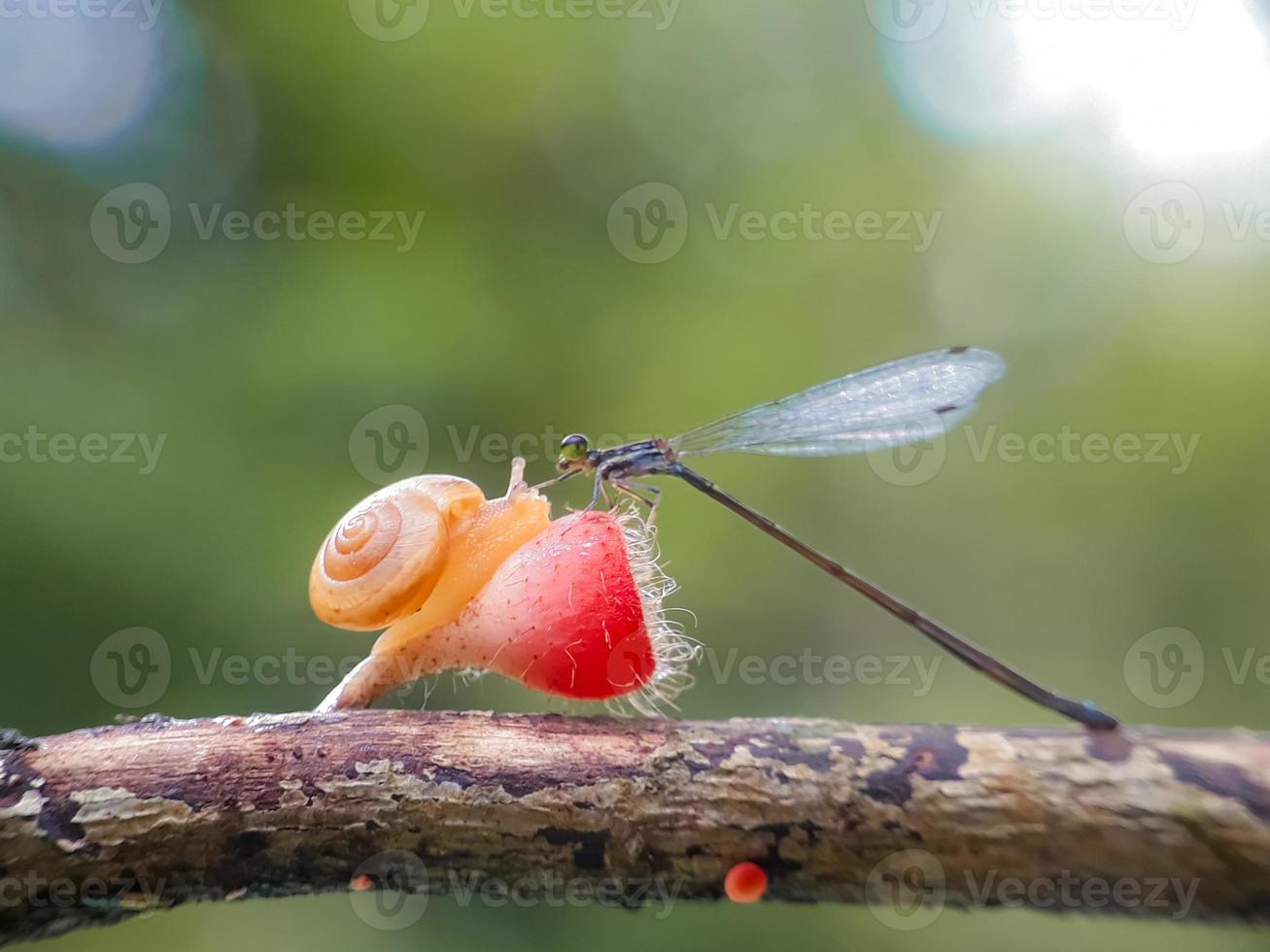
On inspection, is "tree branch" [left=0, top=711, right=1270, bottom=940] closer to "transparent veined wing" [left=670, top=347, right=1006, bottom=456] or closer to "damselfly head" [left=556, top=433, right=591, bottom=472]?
"damselfly head" [left=556, top=433, right=591, bottom=472]

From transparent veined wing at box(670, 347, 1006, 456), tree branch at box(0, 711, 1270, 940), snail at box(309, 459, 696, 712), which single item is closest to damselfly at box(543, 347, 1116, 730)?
transparent veined wing at box(670, 347, 1006, 456)

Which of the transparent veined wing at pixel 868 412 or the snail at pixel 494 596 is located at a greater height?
the transparent veined wing at pixel 868 412

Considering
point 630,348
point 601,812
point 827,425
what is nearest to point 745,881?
point 601,812

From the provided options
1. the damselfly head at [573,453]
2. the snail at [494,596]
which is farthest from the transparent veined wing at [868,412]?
the snail at [494,596]

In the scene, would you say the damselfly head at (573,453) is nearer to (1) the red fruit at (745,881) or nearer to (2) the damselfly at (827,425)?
(2) the damselfly at (827,425)

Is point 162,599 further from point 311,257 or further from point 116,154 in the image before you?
point 116,154

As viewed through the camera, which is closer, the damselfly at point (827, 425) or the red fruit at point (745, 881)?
the red fruit at point (745, 881)

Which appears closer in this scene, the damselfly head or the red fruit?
the red fruit
